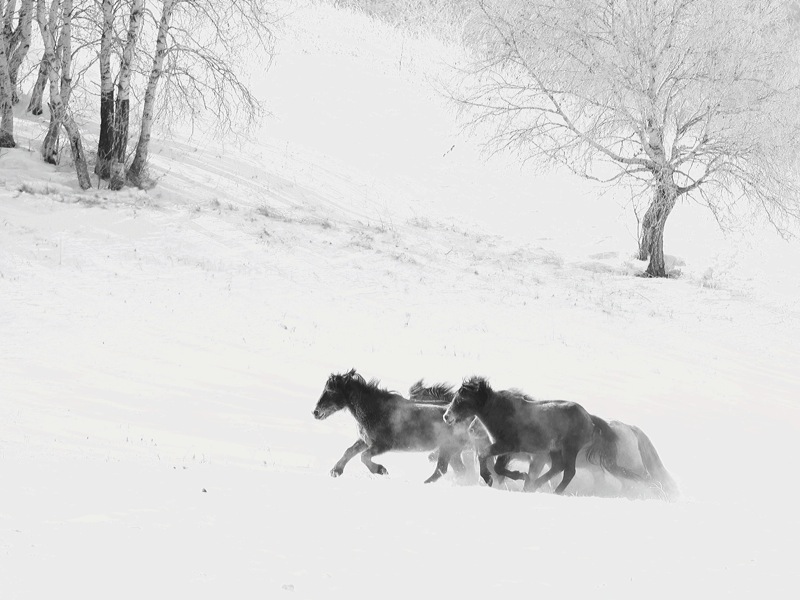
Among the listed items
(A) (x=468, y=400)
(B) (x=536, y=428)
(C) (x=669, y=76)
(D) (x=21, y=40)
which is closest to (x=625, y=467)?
(B) (x=536, y=428)

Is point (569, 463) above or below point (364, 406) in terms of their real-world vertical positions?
above

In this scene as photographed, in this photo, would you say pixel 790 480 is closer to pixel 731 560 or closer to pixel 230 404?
pixel 731 560

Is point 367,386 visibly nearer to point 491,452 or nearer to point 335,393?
point 335,393

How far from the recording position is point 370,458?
9008 mm

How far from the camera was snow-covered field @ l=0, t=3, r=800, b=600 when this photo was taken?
204 inches

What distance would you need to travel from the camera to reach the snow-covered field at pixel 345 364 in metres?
5.18

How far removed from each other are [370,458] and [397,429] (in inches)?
15.6

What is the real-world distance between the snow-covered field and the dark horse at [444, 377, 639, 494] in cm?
71

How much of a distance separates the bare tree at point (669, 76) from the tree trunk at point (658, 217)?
0.12ft

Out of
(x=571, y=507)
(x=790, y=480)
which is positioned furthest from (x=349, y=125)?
(x=571, y=507)

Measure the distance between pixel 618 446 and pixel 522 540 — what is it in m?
3.11

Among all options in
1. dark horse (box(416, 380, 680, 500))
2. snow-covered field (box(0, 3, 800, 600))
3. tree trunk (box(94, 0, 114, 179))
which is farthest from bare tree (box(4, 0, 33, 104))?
dark horse (box(416, 380, 680, 500))

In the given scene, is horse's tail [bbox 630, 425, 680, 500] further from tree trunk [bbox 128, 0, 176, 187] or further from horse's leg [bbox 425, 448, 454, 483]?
tree trunk [bbox 128, 0, 176, 187]

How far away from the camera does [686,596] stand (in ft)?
15.7
